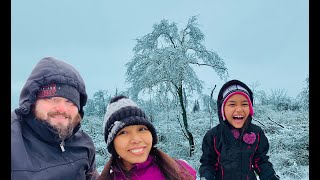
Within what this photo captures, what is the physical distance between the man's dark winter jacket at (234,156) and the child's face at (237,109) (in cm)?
8

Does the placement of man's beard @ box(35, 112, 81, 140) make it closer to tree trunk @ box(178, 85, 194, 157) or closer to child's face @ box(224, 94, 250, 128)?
child's face @ box(224, 94, 250, 128)

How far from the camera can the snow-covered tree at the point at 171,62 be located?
10406 mm

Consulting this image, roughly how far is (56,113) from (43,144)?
0.24 metres

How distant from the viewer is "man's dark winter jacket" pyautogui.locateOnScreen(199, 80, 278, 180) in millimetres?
3193

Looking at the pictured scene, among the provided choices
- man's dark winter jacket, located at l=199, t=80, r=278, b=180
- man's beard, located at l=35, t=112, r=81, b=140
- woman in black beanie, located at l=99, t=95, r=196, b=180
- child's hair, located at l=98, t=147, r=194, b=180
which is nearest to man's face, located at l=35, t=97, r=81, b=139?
man's beard, located at l=35, t=112, r=81, b=140

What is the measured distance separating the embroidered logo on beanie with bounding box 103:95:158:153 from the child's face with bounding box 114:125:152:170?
0.04m

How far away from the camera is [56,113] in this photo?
254 cm

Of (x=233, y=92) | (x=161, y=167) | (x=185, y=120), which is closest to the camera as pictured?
(x=161, y=167)

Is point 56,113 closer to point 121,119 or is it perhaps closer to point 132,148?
point 121,119

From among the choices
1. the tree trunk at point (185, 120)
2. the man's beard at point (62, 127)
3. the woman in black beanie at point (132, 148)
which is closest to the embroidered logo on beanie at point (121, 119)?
the woman in black beanie at point (132, 148)

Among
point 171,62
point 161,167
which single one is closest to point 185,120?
point 171,62

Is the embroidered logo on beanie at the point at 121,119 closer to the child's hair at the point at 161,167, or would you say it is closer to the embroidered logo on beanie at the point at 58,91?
the child's hair at the point at 161,167
